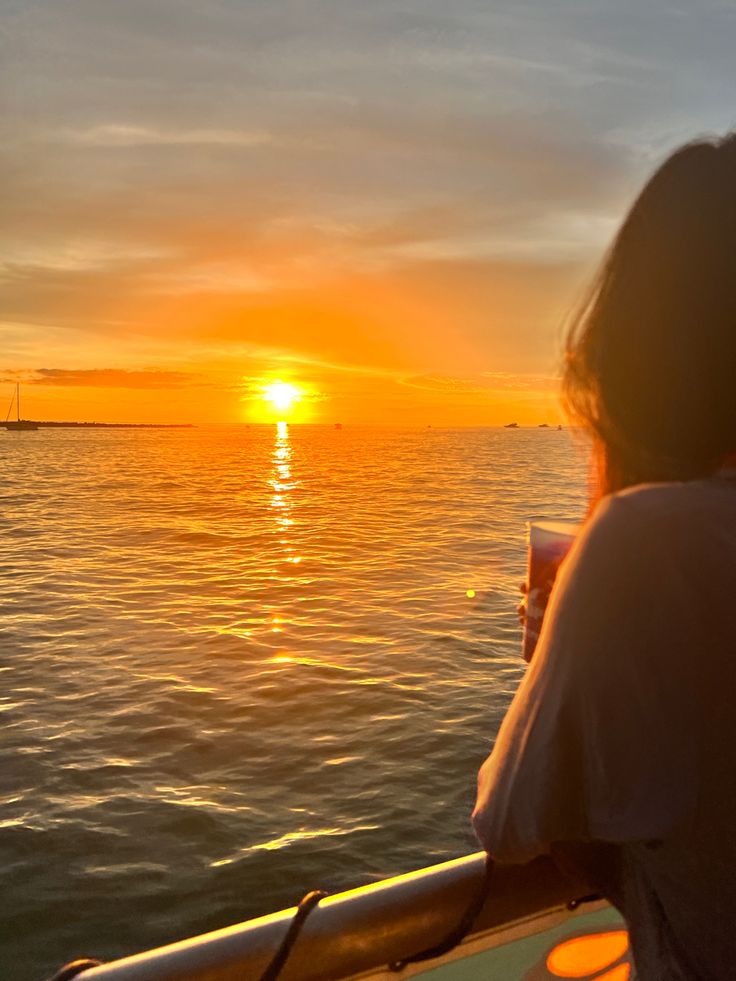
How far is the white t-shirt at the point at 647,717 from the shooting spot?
117 cm

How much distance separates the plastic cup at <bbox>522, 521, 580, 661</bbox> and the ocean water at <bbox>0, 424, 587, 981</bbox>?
1.04 ft

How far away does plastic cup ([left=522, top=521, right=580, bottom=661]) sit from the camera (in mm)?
2011

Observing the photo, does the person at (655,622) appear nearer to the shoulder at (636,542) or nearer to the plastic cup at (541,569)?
the shoulder at (636,542)

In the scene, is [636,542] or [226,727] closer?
[636,542]

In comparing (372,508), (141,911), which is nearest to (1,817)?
(141,911)

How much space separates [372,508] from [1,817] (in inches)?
1379

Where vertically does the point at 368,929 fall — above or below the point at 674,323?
below

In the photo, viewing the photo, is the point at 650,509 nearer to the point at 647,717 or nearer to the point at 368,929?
the point at 647,717

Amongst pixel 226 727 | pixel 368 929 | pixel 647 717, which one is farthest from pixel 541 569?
pixel 226 727

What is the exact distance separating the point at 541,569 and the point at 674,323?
87 cm

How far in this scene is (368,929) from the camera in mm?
2123

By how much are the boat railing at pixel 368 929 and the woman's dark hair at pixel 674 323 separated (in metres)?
1.27

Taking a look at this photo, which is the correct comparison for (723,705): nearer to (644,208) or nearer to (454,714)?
(644,208)

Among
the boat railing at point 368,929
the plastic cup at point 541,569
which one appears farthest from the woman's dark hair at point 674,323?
the boat railing at point 368,929
